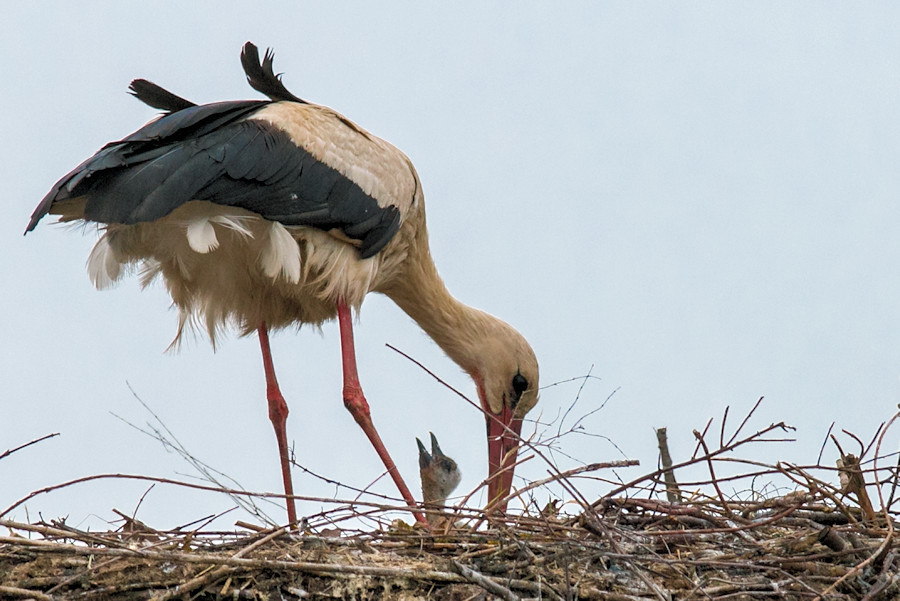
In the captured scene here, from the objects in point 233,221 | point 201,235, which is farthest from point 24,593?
point 233,221

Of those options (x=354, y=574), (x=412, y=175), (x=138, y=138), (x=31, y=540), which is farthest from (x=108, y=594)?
(x=412, y=175)

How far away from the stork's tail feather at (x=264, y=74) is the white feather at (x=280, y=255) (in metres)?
0.76

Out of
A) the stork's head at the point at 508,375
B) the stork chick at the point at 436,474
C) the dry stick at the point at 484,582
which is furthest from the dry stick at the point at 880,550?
the stork's head at the point at 508,375

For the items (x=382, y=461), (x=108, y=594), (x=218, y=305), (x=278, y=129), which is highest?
(x=278, y=129)

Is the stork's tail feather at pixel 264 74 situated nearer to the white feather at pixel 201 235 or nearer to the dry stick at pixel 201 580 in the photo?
the white feather at pixel 201 235

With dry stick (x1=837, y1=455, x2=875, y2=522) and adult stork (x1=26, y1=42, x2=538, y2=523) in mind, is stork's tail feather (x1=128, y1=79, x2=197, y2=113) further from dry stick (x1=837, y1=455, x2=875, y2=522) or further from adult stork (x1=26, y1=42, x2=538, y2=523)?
dry stick (x1=837, y1=455, x2=875, y2=522)

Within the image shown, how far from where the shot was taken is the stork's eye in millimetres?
5734

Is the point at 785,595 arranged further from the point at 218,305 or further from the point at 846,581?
the point at 218,305

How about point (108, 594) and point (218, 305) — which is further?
point (218, 305)

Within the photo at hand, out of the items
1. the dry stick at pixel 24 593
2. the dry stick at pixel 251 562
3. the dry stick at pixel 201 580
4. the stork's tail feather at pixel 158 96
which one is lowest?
the dry stick at pixel 24 593

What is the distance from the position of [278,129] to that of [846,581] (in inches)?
108

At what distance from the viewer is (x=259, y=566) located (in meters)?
3.36

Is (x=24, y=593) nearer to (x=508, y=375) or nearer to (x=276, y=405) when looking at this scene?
(x=276, y=405)

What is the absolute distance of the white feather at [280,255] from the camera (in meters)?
4.71
